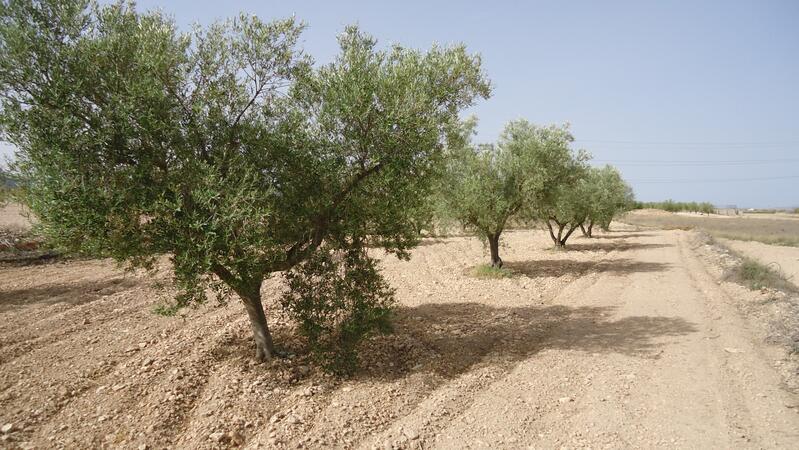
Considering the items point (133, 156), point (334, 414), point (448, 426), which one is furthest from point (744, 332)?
point (133, 156)

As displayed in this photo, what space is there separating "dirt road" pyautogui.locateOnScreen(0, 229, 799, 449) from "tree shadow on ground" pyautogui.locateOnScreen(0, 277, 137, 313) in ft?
0.51

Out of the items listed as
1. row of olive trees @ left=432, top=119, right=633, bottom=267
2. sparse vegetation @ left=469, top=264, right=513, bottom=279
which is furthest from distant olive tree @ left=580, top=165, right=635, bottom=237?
sparse vegetation @ left=469, top=264, right=513, bottom=279

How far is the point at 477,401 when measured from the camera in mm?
8555

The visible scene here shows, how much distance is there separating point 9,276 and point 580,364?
24.1 m

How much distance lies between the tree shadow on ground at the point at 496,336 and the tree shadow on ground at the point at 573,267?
8185mm

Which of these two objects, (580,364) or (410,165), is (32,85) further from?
(580,364)

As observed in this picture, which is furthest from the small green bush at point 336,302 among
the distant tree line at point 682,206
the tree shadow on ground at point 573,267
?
the distant tree line at point 682,206

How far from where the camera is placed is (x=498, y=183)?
23.0m

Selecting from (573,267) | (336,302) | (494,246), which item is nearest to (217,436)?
(336,302)

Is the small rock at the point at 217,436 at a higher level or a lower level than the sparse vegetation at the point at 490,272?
lower

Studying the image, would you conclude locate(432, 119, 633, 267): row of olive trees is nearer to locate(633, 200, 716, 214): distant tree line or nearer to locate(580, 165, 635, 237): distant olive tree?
locate(580, 165, 635, 237): distant olive tree

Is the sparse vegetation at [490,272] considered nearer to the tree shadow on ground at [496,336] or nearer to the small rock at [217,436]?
the tree shadow on ground at [496,336]

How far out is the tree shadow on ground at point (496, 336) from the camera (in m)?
10.6

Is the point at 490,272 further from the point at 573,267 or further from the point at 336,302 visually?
the point at 336,302
